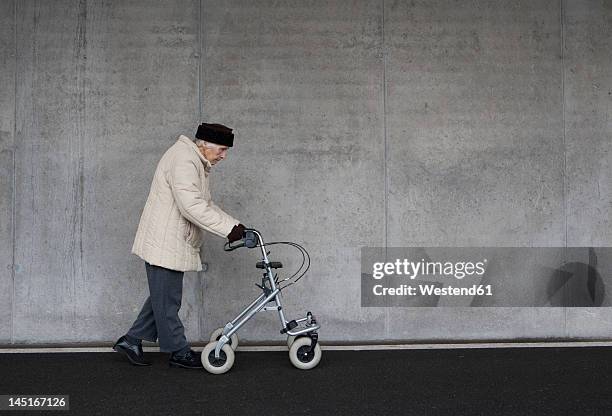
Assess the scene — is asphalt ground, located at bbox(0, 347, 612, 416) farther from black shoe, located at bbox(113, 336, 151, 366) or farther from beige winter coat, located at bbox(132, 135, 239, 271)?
beige winter coat, located at bbox(132, 135, 239, 271)

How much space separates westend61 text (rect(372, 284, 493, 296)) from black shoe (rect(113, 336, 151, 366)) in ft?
6.54

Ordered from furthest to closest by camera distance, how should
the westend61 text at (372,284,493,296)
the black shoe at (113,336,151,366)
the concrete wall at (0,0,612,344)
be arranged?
the westend61 text at (372,284,493,296) < the concrete wall at (0,0,612,344) < the black shoe at (113,336,151,366)

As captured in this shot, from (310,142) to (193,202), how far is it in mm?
1573

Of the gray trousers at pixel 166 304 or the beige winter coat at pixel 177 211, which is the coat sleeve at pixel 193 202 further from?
the gray trousers at pixel 166 304

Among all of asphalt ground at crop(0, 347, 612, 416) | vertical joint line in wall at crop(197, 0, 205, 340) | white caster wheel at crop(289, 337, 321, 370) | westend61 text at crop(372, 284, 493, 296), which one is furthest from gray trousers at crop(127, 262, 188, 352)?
westend61 text at crop(372, 284, 493, 296)

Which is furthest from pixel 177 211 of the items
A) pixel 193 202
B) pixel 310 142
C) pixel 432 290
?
pixel 432 290

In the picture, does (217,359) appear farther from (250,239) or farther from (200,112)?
(200,112)

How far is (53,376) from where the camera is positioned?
505 cm

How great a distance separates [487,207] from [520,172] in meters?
0.39

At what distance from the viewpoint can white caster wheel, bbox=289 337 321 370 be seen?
17.1 ft

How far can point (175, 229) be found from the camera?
17.0 ft

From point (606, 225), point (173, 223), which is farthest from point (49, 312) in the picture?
point (606, 225)

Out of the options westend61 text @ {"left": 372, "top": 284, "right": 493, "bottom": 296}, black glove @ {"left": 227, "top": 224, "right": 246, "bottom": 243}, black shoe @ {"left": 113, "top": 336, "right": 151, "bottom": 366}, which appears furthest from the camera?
westend61 text @ {"left": 372, "top": 284, "right": 493, "bottom": 296}

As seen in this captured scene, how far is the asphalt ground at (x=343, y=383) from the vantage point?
4.27m
